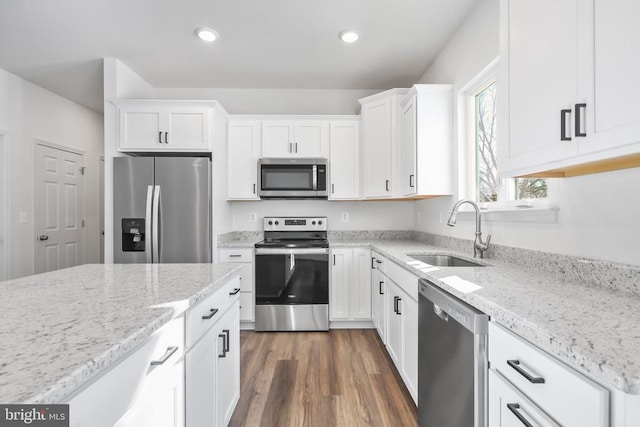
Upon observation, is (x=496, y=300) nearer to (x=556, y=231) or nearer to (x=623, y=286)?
(x=623, y=286)

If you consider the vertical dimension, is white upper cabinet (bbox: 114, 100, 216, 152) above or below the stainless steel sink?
above

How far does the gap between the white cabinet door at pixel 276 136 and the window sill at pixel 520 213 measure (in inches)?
78.5

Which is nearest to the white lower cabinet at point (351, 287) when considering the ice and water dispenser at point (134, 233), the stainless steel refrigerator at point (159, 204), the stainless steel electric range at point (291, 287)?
the stainless steel electric range at point (291, 287)

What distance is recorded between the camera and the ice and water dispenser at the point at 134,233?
2779mm

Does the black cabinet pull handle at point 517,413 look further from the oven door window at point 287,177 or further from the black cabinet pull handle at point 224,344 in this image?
the oven door window at point 287,177

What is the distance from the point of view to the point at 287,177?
10.7 ft

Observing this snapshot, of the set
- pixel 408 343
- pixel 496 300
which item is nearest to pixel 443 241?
pixel 408 343

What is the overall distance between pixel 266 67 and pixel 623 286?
10.2 ft

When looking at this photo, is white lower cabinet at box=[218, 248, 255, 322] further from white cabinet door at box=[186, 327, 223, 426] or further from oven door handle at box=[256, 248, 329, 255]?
white cabinet door at box=[186, 327, 223, 426]

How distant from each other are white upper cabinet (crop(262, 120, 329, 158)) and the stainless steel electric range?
40.8 inches

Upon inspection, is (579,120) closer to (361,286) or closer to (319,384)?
(319,384)

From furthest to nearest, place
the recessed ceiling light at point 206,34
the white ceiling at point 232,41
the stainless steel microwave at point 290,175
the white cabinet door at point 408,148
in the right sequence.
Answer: the stainless steel microwave at point 290,175 < the white cabinet door at point 408,148 < the recessed ceiling light at point 206,34 < the white ceiling at point 232,41

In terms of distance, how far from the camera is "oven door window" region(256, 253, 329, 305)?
301cm

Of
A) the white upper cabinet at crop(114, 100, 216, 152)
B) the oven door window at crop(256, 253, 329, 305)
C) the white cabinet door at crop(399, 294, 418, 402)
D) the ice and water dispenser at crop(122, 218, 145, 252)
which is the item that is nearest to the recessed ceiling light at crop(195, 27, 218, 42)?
the white upper cabinet at crop(114, 100, 216, 152)
